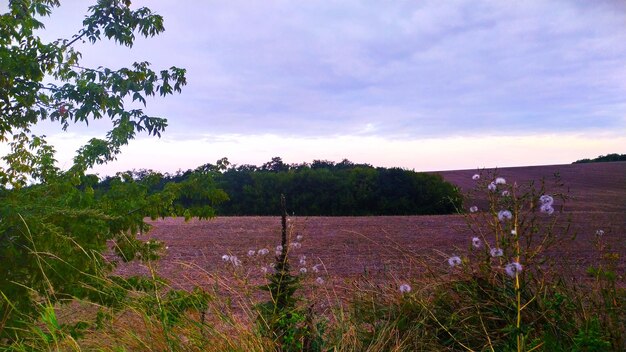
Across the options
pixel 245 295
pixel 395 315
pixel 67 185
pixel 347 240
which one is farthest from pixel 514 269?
pixel 347 240

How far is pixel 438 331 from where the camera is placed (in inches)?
155

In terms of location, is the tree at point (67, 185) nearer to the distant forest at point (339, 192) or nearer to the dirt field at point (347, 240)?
the dirt field at point (347, 240)

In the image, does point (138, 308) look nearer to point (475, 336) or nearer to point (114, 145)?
point (475, 336)

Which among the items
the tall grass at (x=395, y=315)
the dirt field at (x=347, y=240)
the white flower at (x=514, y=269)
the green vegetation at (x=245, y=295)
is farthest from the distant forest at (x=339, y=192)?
the white flower at (x=514, y=269)

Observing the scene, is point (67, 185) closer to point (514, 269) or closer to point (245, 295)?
point (245, 295)

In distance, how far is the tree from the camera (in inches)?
142

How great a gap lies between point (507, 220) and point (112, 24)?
14.1ft

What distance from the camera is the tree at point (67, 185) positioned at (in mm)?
3602

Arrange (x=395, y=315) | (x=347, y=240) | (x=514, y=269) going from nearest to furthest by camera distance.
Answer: (x=514, y=269) → (x=395, y=315) → (x=347, y=240)

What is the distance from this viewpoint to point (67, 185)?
14.3ft

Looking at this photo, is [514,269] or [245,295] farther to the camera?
[245,295]

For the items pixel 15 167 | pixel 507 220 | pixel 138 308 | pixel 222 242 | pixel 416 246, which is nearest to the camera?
pixel 138 308

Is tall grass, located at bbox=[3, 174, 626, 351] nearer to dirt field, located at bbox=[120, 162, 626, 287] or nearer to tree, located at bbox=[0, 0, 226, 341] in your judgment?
tree, located at bbox=[0, 0, 226, 341]

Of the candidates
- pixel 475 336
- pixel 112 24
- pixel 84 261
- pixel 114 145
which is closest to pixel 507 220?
pixel 475 336
